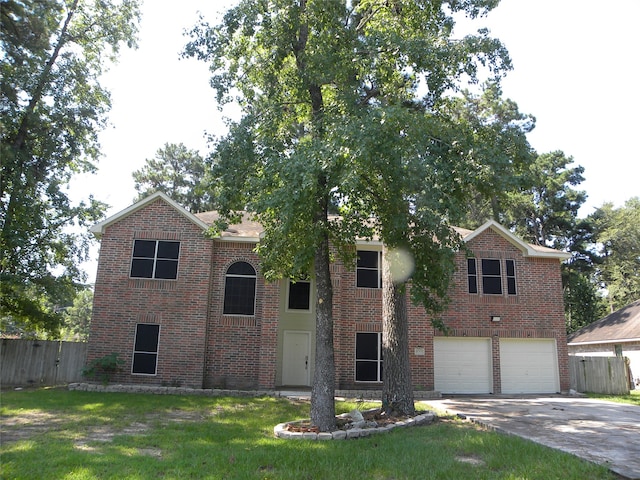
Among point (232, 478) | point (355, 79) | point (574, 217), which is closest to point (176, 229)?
point (355, 79)

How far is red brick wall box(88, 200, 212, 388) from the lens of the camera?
631 inches

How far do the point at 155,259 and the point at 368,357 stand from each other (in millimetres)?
8169

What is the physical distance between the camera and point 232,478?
21.6 ft

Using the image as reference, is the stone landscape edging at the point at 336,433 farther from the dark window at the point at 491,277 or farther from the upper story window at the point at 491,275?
the dark window at the point at 491,277

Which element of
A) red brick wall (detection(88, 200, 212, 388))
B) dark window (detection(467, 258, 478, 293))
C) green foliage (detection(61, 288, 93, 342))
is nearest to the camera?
red brick wall (detection(88, 200, 212, 388))

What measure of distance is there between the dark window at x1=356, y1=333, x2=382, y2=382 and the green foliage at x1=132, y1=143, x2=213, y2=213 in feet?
67.4

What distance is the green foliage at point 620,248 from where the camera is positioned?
3328 cm

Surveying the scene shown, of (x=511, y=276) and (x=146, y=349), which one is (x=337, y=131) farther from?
(x=511, y=276)

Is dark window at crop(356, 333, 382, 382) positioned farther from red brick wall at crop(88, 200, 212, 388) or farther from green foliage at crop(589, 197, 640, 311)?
green foliage at crop(589, 197, 640, 311)

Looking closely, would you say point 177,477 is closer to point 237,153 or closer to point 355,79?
point 237,153

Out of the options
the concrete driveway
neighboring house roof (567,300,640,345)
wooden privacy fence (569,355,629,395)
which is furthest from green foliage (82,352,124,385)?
neighboring house roof (567,300,640,345)

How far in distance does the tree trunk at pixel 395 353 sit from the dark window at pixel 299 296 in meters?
6.28

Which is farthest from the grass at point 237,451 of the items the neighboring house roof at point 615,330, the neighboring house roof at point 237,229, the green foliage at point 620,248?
the green foliage at point 620,248

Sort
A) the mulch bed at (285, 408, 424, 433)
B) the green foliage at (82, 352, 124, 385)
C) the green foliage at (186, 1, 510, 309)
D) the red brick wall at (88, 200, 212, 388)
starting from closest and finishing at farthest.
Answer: the green foliage at (186, 1, 510, 309)
the mulch bed at (285, 408, 424, 433)
the green foliage at (82, 352, 124, 385)
the red brick wall at (88, 200, 212, 388)
